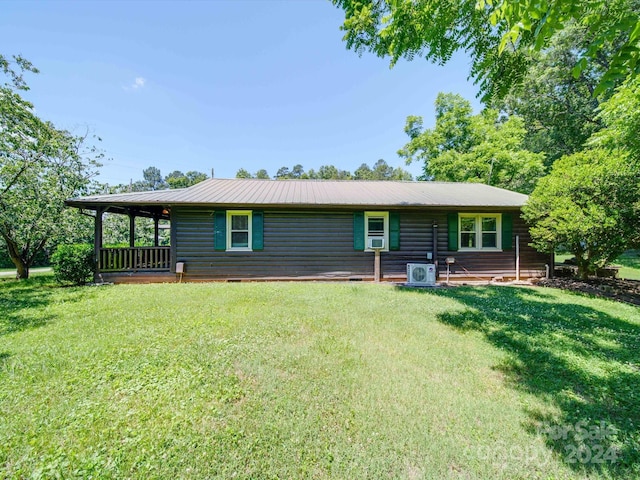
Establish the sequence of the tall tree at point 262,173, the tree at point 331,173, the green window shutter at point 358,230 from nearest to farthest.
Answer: the green window shutter at point 358,230 → the tall tree at point 262,173 → the tree at point 331,173

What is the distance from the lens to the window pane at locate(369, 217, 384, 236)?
9344mm

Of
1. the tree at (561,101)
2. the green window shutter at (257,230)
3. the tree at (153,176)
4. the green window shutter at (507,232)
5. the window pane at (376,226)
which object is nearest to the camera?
the green window shutter at (257,230)

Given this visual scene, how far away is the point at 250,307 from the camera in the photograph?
5.57 meters

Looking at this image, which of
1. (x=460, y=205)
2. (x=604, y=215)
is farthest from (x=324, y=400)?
(x=604, y=215)

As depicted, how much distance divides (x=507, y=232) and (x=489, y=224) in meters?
0.64

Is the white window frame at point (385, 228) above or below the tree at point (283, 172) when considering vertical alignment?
below

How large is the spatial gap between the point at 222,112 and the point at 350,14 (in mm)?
13779

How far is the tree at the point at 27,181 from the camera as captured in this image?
8953 millimetres

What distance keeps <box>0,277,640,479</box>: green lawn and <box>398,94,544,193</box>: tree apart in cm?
1707

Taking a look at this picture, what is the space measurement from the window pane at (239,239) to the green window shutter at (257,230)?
0.95 feet

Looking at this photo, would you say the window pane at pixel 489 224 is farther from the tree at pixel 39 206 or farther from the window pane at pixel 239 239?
the tree at pixel 39 206

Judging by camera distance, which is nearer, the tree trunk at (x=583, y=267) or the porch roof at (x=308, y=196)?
the porch roof at (x=308, y=196)

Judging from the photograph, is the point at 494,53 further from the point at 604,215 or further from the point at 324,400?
the point at 604,215

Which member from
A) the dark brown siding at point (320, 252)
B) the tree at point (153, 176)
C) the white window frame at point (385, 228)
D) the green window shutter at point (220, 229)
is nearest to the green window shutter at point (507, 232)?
the dark brown siding at point (320, 252)
